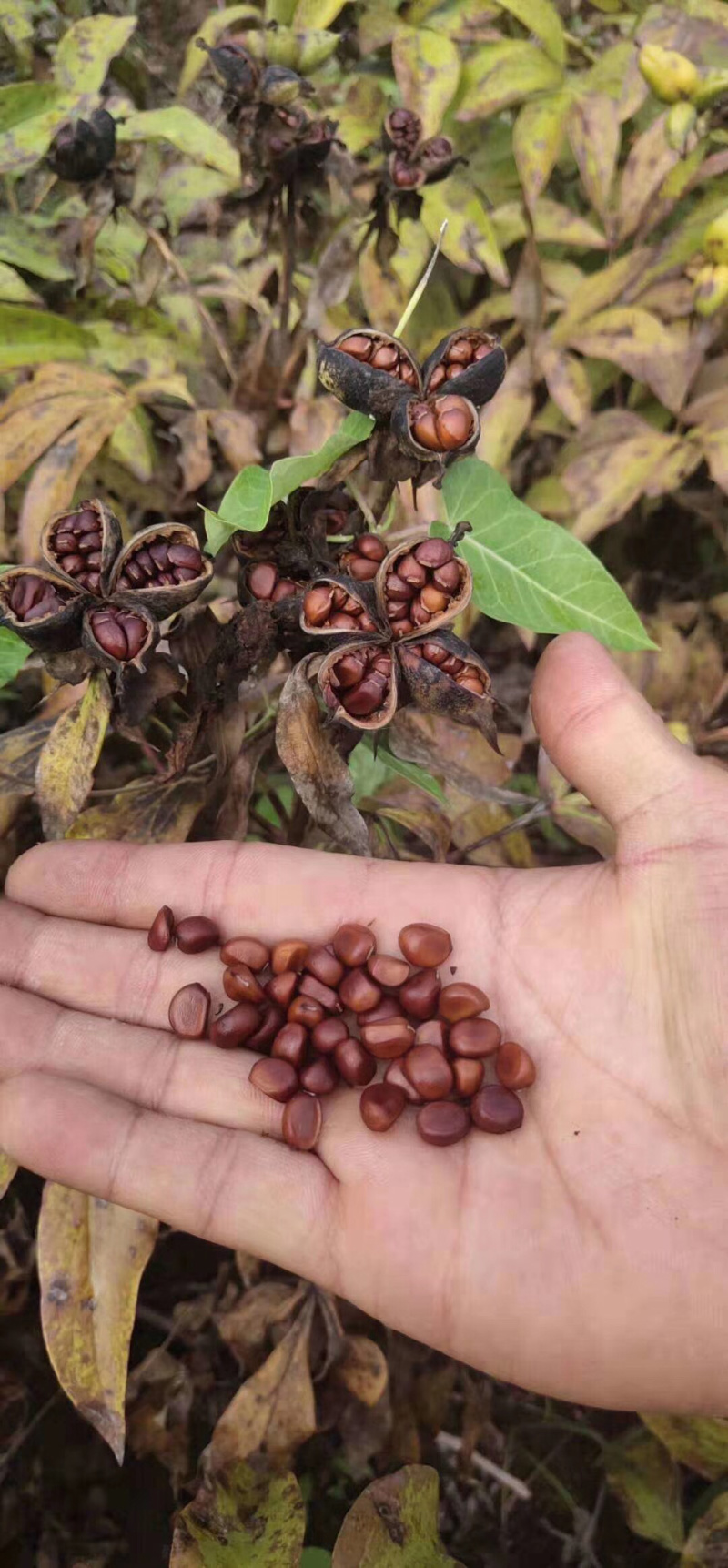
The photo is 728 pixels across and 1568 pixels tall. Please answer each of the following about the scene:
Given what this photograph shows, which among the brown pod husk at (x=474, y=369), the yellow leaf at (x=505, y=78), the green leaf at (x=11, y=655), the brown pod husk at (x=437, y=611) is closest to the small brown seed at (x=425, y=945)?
the brown pod husk at (x=437, y=611)

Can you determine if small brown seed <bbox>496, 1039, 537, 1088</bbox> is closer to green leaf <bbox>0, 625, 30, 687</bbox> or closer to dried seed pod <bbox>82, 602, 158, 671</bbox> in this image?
dried seed pod <bbox>82, 602, 158, 671</bbox>

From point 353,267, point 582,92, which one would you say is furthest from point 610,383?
point 353,267

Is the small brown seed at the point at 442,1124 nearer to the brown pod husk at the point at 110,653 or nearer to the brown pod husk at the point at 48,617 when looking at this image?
the brown pod husk at the point at 110,653

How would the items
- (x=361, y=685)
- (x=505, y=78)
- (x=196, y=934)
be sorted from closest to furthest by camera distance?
(x=361, y=685) < (x=196, y=934) < (x=505, y=78)

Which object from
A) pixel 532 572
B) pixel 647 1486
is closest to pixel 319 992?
pixel 532 572

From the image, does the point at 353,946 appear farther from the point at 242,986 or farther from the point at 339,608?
the point at 339,608

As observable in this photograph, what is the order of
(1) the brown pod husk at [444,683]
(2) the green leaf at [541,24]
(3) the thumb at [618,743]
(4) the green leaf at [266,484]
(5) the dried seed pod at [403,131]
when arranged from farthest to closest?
(2) the green leaf at [541,24] < (5) the dried seed pod at [403,131] < (3) the thumb at [618,743] < (1) the brown pod husk at [444,683] < (4) the green leaf at [266,484]
